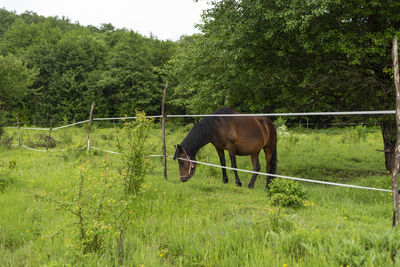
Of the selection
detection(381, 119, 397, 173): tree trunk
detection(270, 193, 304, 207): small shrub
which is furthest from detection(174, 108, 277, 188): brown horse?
detection(381, 119, 397, 173): tree trunk

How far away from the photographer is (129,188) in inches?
151

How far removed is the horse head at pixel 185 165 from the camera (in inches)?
234

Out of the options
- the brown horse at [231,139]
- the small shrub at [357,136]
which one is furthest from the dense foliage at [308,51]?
the small shrub at [357,136]

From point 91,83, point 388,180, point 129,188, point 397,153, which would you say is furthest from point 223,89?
point 91,83

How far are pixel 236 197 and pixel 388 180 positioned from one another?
10.9ft

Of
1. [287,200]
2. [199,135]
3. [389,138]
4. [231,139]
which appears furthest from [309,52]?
[287,200]

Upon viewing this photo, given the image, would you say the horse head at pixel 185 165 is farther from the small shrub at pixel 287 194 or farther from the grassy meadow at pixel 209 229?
the small shrub at pixel 287 194

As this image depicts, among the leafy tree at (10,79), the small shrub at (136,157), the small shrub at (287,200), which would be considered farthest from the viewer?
the leafy tree at (10,79)

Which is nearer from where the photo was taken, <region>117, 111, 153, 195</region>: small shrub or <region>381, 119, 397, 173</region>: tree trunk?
<region>117, 111, 153, 195</region>: small shrub

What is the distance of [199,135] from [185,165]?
2.73 feet

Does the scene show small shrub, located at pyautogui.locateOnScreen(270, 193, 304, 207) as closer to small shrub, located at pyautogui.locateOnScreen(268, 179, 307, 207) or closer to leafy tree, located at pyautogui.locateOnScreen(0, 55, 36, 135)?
small shrub, located at pyautogui.locateOnScreen(268, 179, 307, 207)

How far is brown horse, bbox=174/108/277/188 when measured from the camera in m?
6.28

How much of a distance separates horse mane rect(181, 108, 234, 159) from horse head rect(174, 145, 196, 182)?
20cm

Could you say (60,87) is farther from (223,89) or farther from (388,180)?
(388,180)
